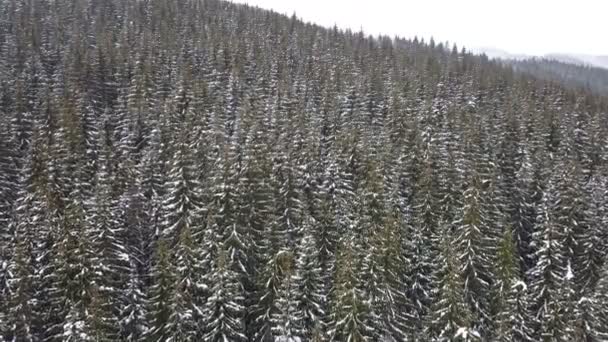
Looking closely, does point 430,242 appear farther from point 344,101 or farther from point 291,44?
point 291,44

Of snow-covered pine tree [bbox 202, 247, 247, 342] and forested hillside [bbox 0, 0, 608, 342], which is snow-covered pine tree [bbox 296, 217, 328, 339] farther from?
snow-covered pine tree [bbox 202, 247, 247, 342]

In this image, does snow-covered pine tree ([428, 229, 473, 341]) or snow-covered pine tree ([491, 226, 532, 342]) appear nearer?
snow-covered pine tree ([428, 229, 473, 341])

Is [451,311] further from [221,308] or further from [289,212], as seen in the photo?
[289,212]

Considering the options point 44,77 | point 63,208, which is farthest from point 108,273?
point 44,77

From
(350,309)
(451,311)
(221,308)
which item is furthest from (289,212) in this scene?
(451,311)

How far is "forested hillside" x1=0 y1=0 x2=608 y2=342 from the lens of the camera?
25828 millimetres

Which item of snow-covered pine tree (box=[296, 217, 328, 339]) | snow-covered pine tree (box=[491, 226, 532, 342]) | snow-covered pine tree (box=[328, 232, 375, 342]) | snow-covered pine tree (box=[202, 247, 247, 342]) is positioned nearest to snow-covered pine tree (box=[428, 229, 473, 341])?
snow-covered pine tree (box=[491, 226, 532, 342])

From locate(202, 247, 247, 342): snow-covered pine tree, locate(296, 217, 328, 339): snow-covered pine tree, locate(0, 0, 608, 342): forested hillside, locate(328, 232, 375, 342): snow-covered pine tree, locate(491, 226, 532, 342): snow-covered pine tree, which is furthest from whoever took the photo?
locate(296, 217, 328, 339): snow-covered pine tree

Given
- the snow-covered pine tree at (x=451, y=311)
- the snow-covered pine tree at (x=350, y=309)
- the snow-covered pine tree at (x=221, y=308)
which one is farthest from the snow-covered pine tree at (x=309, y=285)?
the snow-covered pine tree at (x=451, y=311)

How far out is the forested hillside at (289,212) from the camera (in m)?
25.8

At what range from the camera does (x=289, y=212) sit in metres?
37.4

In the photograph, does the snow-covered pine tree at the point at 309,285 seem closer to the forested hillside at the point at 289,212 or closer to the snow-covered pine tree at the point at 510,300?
the forested hillside at the point at 289,212

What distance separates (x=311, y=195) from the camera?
132ft

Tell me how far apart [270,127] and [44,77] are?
45579 millimetres
